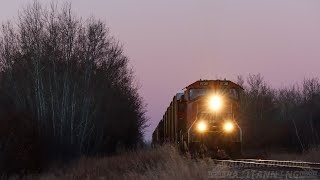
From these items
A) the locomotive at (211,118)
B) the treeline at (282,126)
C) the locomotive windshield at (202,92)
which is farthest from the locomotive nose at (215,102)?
the treeline at (282,126)

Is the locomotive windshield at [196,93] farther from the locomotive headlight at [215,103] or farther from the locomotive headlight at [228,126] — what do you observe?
the locomotive headlight at [228,126]

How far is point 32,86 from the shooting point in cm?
4081

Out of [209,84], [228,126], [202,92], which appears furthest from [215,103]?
[228,126]

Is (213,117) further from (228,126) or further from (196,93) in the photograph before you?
(196,93)

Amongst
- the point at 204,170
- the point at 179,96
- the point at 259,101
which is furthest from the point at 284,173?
the point at 259,101

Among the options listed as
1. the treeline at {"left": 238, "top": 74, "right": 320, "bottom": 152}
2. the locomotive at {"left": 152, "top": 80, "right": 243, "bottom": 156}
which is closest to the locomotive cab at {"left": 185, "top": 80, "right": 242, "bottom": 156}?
the locomotive at {"left": 152, "top": 80, "right": 243, "bottom": 156}

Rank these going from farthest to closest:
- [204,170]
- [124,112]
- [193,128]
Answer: [124,112] < [193,128] < [204,170]

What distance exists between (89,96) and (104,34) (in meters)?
5.20

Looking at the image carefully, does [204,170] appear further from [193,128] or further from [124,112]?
[124,112]

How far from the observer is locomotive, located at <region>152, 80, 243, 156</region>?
933 inches

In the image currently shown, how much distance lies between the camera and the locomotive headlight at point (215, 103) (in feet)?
79.4

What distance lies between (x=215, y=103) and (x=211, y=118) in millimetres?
723

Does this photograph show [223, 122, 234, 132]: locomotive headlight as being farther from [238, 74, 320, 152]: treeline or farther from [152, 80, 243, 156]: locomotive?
[238, 74, 320, 152]: treeline

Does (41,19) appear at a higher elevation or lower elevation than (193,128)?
higher
